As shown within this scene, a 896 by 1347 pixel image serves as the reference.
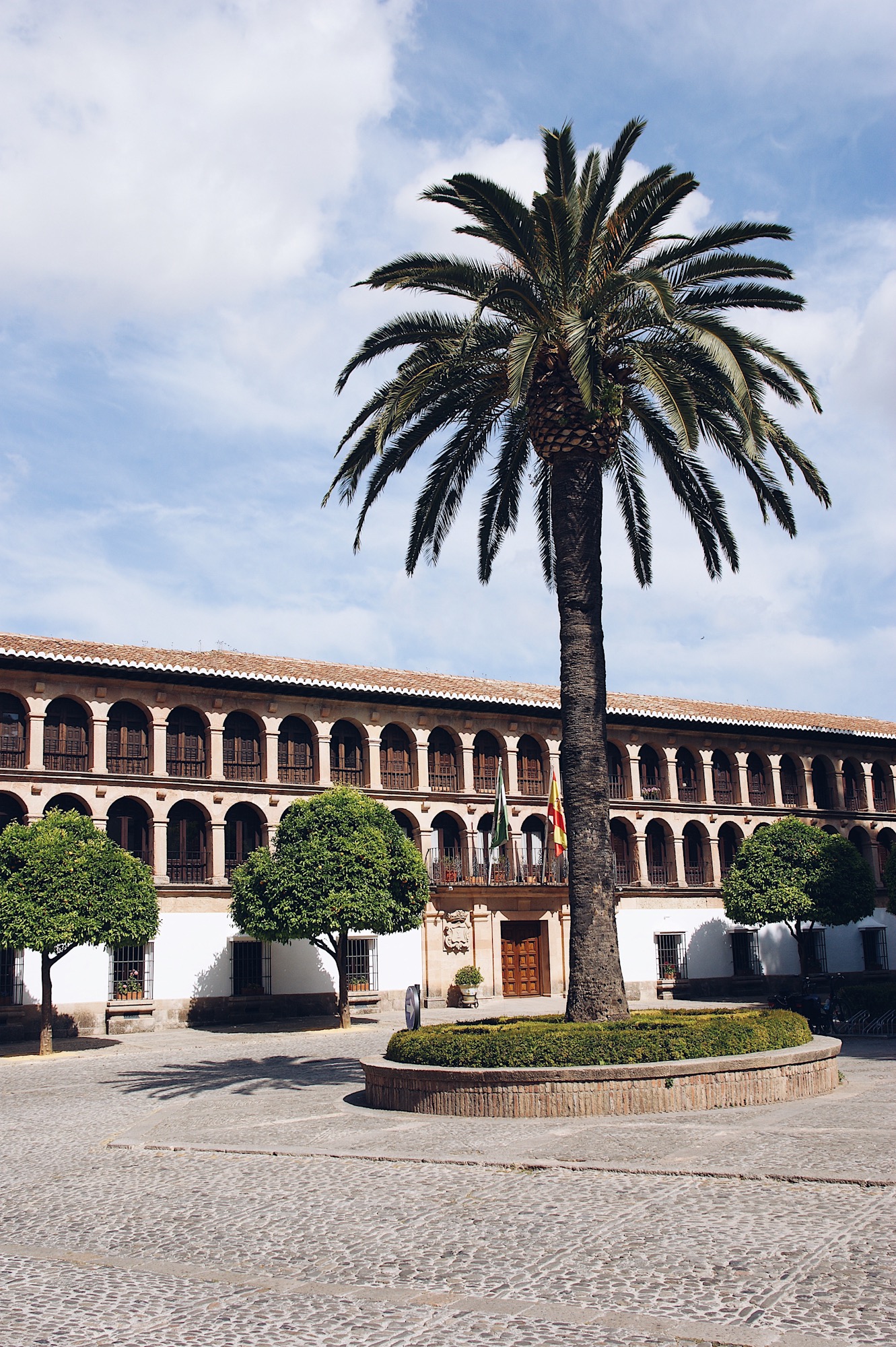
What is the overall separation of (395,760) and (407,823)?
2.25 meters

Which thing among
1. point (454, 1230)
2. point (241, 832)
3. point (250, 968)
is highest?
point (241, 832)

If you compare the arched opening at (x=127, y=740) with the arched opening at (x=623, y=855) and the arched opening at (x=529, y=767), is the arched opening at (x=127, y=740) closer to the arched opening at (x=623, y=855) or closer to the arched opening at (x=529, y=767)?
the arched opening at (x=529, y=767)

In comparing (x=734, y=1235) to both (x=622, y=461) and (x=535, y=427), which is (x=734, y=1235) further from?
(x=622, y=461)

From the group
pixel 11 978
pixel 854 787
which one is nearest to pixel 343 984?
pixel 11 978

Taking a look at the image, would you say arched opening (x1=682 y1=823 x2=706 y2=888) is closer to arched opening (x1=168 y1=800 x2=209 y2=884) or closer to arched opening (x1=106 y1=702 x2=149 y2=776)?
arched opening (x1=168 y1=800 x2=209 y2=884)

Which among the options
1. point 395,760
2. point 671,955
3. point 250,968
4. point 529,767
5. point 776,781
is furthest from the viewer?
point 776,781

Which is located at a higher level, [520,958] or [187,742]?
[187,742]

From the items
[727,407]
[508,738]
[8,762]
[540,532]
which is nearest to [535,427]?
[727,407]

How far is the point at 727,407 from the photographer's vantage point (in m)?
17.8

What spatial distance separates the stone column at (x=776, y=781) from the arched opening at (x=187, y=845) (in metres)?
24.0

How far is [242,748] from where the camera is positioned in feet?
125

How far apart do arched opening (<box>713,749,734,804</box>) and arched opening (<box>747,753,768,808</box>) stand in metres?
0.77

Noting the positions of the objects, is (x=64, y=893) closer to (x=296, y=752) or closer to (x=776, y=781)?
(x=296, y=752)

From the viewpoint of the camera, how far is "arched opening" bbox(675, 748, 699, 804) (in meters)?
47.4
